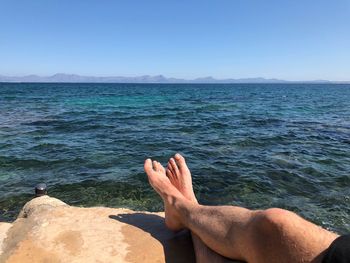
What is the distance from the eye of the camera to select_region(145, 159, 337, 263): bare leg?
186 centimetres

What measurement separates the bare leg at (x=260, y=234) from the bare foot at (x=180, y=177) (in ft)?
3.51

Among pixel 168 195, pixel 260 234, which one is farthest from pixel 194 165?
pixel 260 234

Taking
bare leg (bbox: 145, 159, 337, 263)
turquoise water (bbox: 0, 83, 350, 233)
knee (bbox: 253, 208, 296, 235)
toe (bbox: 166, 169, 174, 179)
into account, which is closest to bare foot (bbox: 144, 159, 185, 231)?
toe (bbox: 166, 169, 174, 179)

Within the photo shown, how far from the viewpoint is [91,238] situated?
310 cm

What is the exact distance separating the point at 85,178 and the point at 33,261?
4.21 m

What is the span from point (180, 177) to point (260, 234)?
203cm

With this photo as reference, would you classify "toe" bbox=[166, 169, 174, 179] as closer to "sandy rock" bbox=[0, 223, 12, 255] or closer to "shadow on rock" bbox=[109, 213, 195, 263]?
"shadow on rock" bbox=[109, 213, 195, 263]

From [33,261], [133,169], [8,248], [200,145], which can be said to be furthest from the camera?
[200,145]

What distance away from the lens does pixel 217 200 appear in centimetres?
590

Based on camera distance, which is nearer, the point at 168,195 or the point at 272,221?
the point at 272,221

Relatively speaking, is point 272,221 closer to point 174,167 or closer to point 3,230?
point 174,167

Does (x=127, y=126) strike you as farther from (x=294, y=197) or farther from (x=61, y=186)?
(x=294, y=197)

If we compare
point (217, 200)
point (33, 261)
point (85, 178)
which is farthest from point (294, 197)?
point (33, 261)

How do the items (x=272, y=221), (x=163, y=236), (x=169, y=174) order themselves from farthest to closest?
(x=169, y=174), (x=163, y=236), (x=272, y=221)
